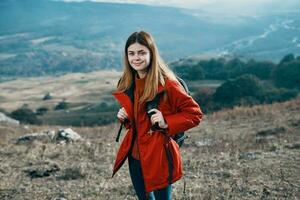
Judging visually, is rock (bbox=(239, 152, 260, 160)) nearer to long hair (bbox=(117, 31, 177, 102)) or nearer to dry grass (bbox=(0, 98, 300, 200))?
dry grass (bbox=(0, 98, 300, 200))

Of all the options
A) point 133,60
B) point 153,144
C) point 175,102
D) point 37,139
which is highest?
point 133,60

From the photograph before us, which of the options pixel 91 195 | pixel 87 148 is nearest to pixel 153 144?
pixel 91 195

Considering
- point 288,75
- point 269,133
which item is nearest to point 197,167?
point 269,133

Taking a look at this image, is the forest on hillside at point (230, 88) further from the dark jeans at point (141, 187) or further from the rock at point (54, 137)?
the dark jeans at point (141, 187)

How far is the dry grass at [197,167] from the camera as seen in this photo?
6.43 meters

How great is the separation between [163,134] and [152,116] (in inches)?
7.2

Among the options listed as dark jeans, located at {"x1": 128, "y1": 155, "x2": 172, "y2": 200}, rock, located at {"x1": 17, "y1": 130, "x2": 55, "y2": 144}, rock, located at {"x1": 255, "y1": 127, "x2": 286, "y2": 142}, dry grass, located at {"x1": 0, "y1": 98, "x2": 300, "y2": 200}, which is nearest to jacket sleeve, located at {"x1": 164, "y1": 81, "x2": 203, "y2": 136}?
dark jeans, located at {"x1": 128, "y1": 155, "x2": 172, "y2": 200}

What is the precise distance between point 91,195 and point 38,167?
2.29 m

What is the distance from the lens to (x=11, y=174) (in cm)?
811

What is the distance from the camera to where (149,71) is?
11.7 ft

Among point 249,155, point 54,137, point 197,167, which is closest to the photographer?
point 197,167

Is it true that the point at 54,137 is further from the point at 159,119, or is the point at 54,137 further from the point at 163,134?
the point at 159,119

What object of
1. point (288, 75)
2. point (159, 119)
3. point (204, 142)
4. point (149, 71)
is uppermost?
point (149, 71)

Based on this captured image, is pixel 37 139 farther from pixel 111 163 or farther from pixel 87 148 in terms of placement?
pixel 111 163
